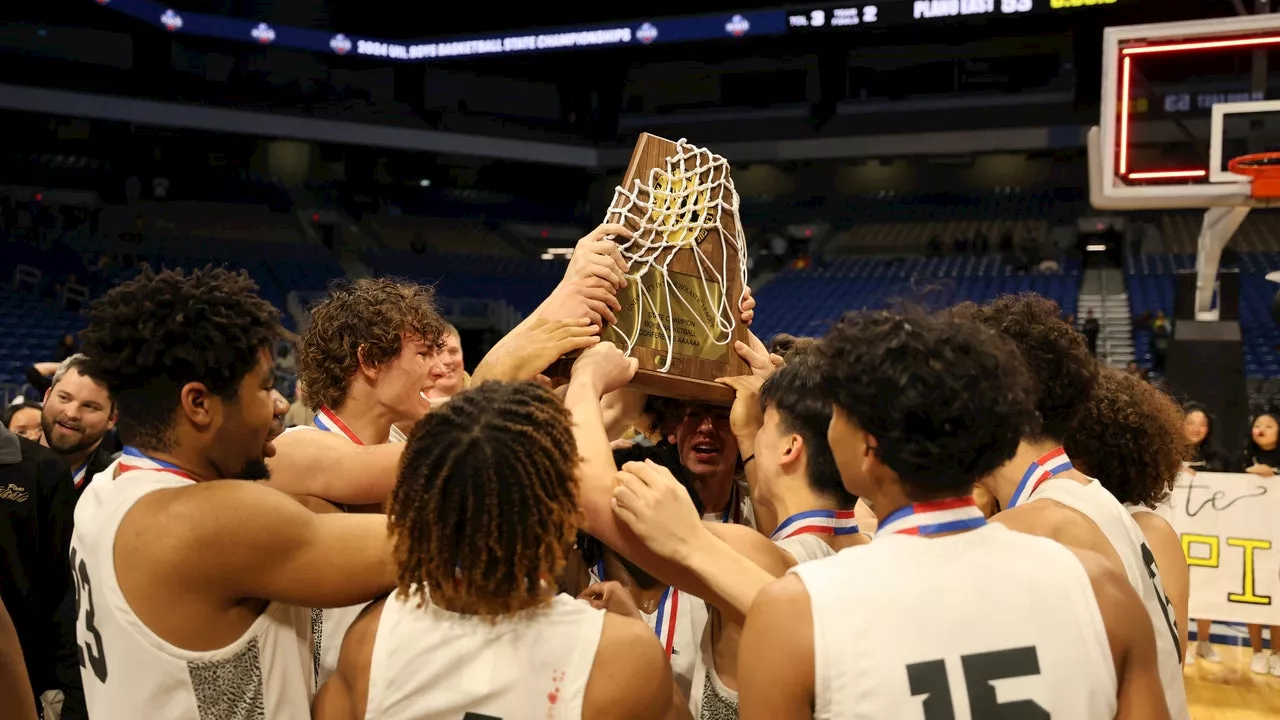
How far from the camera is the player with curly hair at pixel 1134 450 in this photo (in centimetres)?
303

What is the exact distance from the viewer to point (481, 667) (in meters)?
1.71

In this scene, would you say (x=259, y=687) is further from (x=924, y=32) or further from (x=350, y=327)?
(x=924, y=32)

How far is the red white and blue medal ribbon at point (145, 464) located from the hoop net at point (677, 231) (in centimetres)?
103

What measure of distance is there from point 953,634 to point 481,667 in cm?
75

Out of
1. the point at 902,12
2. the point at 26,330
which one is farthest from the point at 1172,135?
the point at 26,330

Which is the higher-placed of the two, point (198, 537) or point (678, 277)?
point (678, 277)

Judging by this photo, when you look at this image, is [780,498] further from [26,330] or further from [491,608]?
[26,330]

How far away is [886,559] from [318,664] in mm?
1651

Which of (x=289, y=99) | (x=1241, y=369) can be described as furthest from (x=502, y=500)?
(x=289, y=99)

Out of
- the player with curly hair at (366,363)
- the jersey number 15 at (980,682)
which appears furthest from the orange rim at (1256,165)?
the jersey number 15 at (980,682)

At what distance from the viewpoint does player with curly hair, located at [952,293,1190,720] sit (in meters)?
2.30

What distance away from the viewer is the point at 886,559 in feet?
5.35

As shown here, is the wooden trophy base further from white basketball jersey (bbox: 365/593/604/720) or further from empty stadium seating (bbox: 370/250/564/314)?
empty stadium seating (bbox: 370/250/564/314)

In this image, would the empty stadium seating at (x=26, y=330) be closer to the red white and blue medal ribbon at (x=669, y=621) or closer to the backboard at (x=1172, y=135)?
the backboard at (x=1172, y=135)
